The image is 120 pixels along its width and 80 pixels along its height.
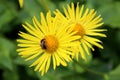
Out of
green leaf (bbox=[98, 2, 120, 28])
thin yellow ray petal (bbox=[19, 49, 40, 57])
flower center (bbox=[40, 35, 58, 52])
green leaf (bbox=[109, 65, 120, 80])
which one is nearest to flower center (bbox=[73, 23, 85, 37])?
flower center (bbox=[40, 35, 58, 52])

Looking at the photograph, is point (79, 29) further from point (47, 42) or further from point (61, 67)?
point (61, 67)

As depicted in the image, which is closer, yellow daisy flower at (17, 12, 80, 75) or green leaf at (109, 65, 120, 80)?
yellow daisy flower at (17, 12, 80, 75)

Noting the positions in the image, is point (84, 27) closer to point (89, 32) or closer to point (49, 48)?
point (89, 32)

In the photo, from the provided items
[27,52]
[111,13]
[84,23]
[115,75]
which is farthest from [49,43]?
[111,13]

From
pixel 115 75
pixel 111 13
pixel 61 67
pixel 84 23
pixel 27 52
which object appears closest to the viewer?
pixel 27 52

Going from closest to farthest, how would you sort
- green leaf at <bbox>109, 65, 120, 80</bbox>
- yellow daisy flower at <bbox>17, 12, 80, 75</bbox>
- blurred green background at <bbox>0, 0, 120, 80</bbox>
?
yellow daisy flower at <bbox>17, 12, 80, 75</bbox>, green leaf at <bbox>109, 65, 120, 80</bbox>, blurred green background at <bbox>0, 0, 120, 80</bbox>

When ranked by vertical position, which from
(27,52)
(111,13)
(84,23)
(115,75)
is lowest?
(115,75)

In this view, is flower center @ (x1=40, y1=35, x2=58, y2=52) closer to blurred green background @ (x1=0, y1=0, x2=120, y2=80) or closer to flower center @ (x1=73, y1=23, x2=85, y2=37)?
flower center @ (x1=73, y1=23, x2=85, y2=37)

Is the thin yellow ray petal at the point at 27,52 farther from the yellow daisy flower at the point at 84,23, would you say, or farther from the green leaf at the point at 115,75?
the green leaf at the point at 115,75
